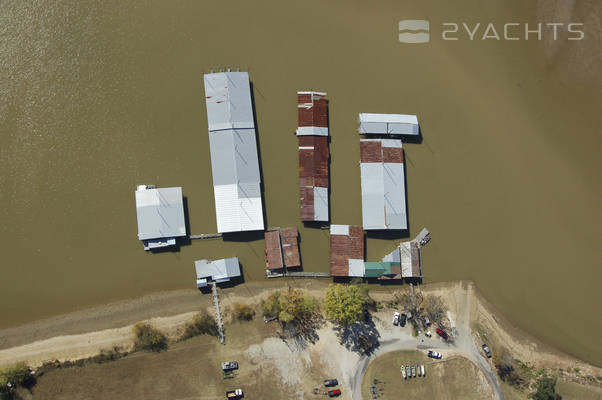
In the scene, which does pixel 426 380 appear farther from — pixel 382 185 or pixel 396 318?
pixel 382 185

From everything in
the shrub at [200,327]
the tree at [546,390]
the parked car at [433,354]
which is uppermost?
the shrub at [200,327]

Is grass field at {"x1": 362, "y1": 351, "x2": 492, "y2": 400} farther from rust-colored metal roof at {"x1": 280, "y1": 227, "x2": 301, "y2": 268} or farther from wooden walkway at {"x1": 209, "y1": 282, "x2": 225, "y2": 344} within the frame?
wooden walkway at {"x1": 209, "y1": 282, "x2": 225, "y2": 344}

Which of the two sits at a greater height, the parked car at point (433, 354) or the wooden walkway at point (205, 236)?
the wooden walkway at point (205, 236)

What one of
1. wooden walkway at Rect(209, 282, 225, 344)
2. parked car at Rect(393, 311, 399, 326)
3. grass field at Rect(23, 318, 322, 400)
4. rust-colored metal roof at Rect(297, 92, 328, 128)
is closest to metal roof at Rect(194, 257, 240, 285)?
wooden walkway at Rect(209, 282, 225, 344)

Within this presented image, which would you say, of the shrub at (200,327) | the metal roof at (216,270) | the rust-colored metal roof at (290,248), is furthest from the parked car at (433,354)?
the shrub at (200,327)

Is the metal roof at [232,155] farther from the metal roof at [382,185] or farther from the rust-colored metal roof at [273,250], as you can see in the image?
the metal roof at [382,185]

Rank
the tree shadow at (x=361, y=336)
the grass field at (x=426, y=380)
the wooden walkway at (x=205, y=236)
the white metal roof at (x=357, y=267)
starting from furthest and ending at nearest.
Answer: the white metal roof at (x=357, y=267)
the tree shadow at (x=361, y=336)
the wooden walkway at (x=205, y=236)
the grass field at (x=426, y=380)

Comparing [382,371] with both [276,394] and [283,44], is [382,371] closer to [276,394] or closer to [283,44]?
[276,394]
